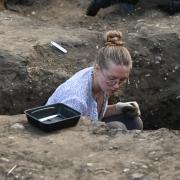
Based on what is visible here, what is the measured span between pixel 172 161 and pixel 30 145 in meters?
0.84

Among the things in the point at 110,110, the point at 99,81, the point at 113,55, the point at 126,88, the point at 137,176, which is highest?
the point at 113,55

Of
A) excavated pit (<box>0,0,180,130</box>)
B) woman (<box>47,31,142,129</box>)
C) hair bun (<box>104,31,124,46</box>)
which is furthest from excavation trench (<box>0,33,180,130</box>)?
hair bun (<box>104,31,124,46</box>)

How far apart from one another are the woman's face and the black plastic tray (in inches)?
12.4

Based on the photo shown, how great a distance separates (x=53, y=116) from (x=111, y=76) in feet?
1.55

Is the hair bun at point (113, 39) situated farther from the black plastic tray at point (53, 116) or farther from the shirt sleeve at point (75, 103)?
the black plastic tray at point (53, 116)

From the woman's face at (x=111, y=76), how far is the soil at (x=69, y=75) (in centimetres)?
29

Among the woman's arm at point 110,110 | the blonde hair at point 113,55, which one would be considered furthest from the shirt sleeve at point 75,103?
the woman's arm at point 110,110

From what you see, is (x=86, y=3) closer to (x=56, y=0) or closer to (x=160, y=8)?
(x=56, y=0)

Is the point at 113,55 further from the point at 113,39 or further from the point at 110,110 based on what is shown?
the point at 110,110

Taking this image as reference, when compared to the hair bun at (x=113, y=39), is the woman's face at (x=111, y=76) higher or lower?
lower

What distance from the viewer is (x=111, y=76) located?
3.96 metres

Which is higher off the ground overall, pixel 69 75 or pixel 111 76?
pixel 111 76

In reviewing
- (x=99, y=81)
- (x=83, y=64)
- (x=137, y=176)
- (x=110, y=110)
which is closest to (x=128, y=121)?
(x=110, y=110)

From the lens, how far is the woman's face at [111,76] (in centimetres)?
395
